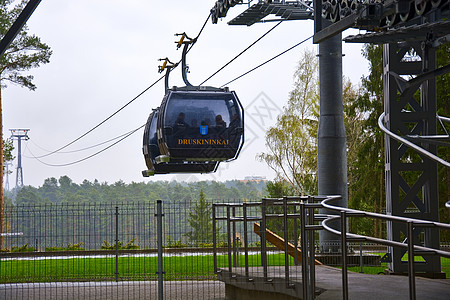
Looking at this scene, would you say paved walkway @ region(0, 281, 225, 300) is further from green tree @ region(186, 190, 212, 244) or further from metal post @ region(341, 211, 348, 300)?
metal post @ region(341, 211, 348, 300)

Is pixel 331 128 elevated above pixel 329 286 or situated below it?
above

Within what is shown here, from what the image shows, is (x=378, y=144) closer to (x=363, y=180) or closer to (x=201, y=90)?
(x=363, y=180)

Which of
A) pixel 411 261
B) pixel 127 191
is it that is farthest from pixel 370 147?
pixel 127 191

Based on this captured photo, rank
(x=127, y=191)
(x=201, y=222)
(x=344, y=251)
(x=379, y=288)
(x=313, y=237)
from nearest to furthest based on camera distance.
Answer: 1. (x=344, y=251)
2. (x=313, y=237)
3. (x=379, y=288)
4. (x=201, y=222)
5. (x=127, y=191)

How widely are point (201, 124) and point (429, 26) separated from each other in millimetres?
9016

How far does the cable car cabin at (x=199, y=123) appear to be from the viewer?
1842 centimetres

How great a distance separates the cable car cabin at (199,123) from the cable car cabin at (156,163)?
157cm

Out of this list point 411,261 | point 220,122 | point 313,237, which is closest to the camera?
point 411,261

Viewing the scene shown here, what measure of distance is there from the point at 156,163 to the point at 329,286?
11.9m

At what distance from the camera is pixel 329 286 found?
31.2 ft

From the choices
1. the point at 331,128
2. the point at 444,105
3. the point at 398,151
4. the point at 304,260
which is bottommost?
the point at 304,260

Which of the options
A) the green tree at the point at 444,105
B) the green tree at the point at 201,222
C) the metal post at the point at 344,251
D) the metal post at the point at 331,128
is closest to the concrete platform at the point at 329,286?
the metal post at the point at 344,251

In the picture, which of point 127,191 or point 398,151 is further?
point 127,191

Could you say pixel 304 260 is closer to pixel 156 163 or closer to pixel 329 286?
pixel 329 286
